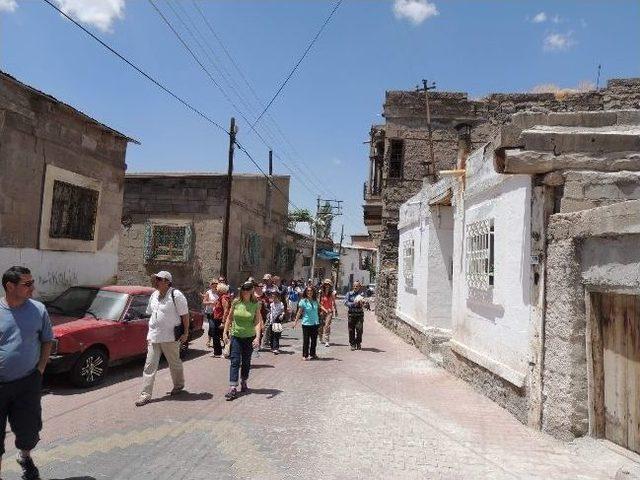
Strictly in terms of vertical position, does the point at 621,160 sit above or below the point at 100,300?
above

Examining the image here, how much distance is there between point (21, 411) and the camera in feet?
12.5

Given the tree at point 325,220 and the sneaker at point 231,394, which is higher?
the tree at point 325,220

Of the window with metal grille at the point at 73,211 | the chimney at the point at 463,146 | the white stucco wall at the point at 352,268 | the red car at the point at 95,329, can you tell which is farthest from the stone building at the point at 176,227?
the white stucco wall at the point at 352,268

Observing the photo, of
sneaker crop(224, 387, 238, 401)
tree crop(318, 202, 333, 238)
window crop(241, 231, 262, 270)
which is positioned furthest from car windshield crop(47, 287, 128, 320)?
tree crop(318, 202, 333, 238)

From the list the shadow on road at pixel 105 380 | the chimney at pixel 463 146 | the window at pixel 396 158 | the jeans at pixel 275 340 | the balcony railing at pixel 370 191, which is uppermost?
the window at pixel 396 158

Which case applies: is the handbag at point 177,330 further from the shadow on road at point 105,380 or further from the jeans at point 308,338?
the jeans at point 308,338

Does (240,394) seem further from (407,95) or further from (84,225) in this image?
(407,95)

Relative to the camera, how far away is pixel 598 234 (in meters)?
4.59

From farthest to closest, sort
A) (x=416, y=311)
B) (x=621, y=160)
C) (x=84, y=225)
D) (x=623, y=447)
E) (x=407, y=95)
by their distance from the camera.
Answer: (x=407, y=95) < (x=416, y=311) < (x=84, y=225) < (x=621, y=160) < (x=623, y=447)

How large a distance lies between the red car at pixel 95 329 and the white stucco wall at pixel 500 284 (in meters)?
5.40

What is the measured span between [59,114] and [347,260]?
51.5 m

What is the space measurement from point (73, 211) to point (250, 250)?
10434 millimetres

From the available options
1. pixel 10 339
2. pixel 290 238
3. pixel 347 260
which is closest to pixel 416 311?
pixel 10 339

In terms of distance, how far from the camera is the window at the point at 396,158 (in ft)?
66.1
